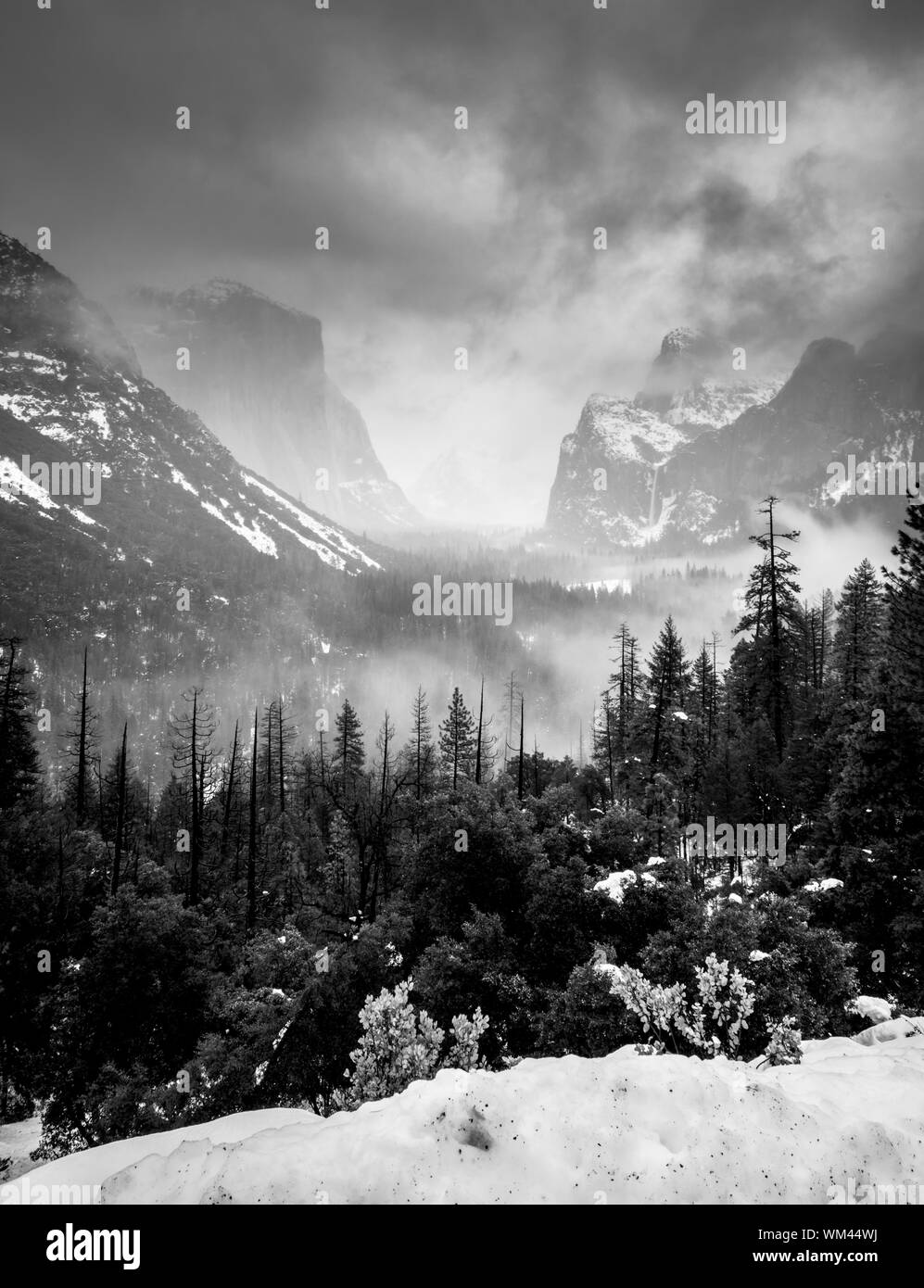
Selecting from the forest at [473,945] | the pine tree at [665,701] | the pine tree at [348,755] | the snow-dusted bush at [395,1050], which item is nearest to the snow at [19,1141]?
the forest at [473,945]

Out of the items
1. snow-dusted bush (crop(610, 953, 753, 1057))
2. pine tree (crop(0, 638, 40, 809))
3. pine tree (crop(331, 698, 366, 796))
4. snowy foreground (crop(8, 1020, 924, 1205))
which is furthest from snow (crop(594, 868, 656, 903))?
pine tree (crop(331, 698, 366, 796))

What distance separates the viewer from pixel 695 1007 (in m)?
7.52

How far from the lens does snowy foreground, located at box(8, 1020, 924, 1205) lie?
3.96 meters

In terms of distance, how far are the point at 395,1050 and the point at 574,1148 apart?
4.55 meters

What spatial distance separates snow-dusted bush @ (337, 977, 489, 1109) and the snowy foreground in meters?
2.86

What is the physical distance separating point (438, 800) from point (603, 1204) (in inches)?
477

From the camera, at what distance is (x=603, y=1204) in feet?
12.8

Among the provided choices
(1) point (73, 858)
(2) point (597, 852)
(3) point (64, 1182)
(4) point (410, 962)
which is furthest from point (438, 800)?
(1) point (73, 858)

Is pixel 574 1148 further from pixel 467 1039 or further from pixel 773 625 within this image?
pixel 773 625

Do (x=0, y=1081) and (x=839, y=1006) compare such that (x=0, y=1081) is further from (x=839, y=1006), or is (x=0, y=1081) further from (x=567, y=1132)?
(x=839, y=1006)

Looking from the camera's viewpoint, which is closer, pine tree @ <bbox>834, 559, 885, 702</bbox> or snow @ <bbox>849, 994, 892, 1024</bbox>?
snow @ <bbox>849, 994, 892, 1024</bbox>

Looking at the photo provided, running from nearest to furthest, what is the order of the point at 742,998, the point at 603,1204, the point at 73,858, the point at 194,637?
the point at 603,1204 → the point at 742,998 → the point at 73,858 → the point at 194,637
